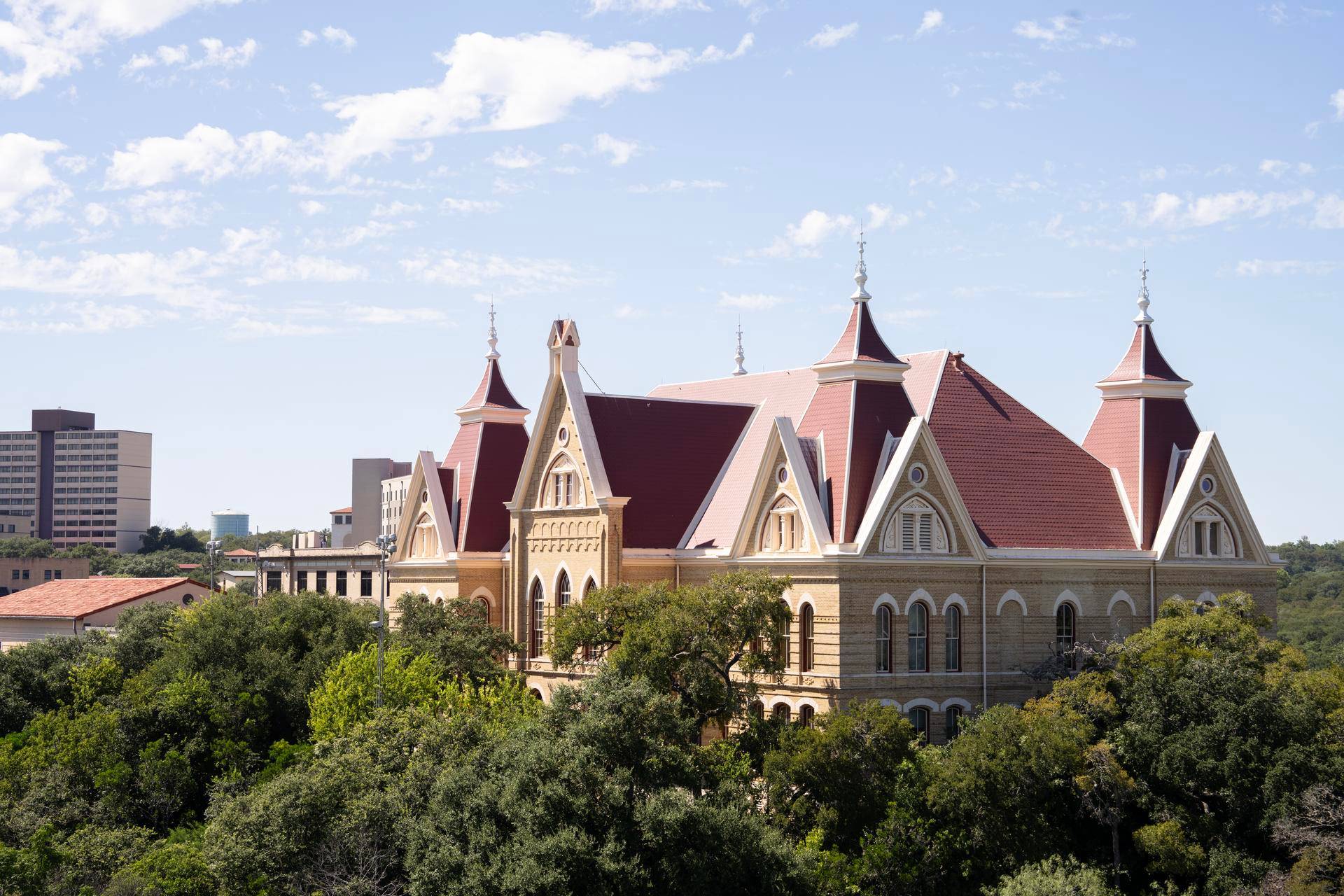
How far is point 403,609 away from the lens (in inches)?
2530

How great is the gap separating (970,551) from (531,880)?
22855 mm

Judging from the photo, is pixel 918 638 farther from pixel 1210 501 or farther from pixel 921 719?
pixel 1210 501

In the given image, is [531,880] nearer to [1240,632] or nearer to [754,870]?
[754,870]

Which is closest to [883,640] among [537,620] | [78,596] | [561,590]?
[561,590]

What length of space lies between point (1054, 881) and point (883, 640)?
1343cm

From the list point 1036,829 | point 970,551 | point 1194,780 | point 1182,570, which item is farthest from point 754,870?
point 1182,570

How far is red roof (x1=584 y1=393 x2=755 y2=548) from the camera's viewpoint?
6312 cm

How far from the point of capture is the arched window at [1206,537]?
60.6m

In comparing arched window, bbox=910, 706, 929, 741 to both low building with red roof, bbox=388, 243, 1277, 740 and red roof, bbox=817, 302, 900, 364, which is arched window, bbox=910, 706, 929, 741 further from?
red roof, bbox=817, 302, 900, 364

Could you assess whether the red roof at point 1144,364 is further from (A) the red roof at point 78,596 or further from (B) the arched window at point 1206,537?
(A) the red roof at point 78,596

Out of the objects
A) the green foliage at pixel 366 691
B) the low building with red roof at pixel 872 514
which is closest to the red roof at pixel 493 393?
the low building with red roof at pixel 872 514

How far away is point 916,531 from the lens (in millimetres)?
54938

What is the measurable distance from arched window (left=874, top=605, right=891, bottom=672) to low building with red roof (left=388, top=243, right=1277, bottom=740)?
79mm

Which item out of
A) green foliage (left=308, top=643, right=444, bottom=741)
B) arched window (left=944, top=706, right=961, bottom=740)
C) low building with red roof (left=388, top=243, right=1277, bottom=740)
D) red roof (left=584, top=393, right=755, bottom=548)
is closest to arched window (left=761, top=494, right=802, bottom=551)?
low building with red roof (left=388, top=243, right=1277, bottom=740)
